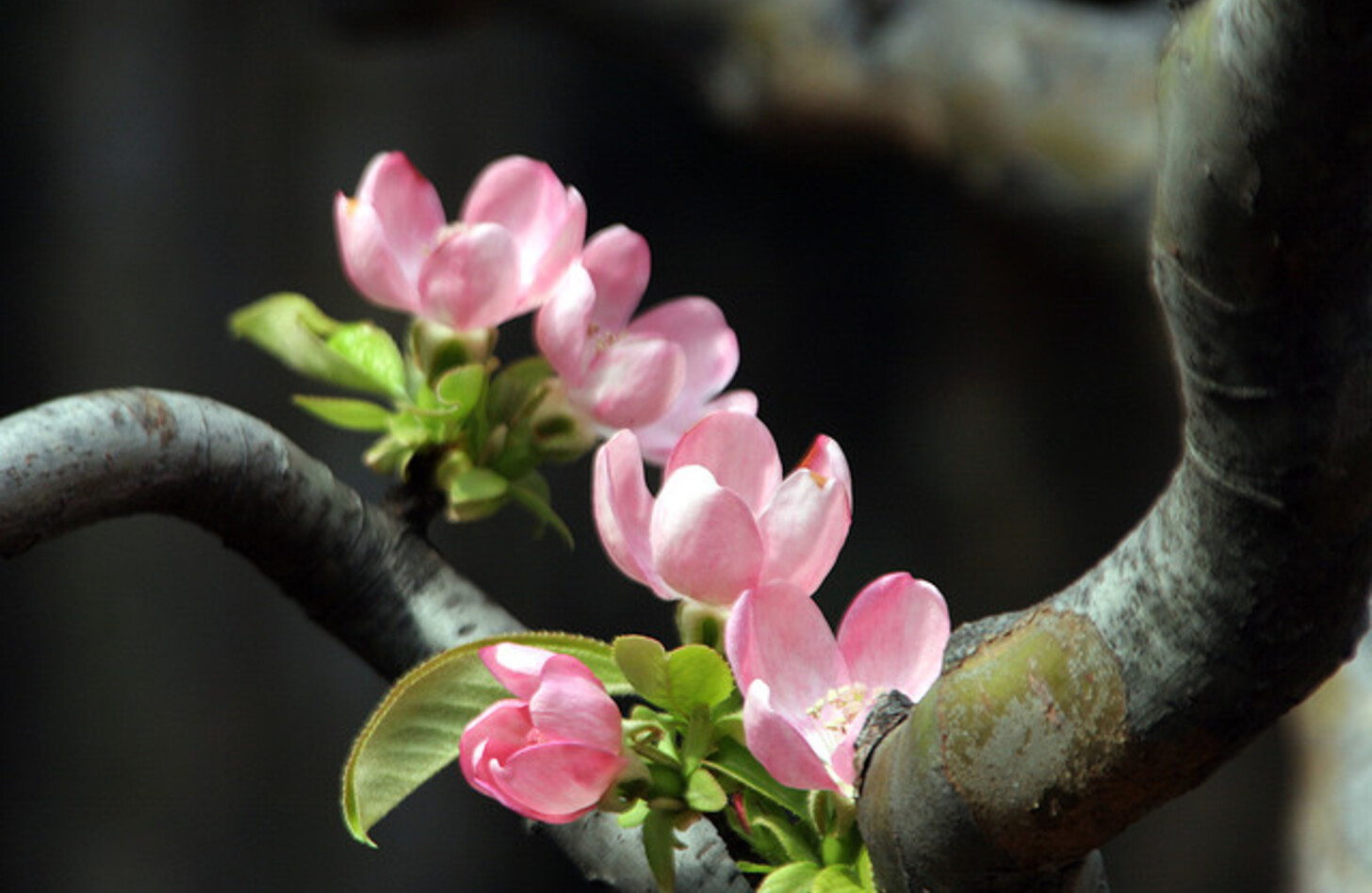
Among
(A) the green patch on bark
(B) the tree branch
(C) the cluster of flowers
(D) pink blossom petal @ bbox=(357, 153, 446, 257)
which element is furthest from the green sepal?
(B) the tree branch

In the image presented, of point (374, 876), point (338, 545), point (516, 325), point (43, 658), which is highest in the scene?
point (338, 545)

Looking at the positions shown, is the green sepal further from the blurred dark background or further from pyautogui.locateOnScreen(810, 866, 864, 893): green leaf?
the blurred dark background

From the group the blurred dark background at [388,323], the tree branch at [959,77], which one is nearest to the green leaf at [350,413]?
the tree branch at [959,77]

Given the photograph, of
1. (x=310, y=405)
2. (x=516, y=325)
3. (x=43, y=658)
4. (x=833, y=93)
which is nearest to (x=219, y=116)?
(x=516, y=325)

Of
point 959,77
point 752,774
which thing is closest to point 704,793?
point 752,774

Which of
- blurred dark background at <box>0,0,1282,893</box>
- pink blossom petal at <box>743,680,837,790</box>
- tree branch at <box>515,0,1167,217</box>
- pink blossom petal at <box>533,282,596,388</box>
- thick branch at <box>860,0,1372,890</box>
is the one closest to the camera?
thick branch at <box>860,0,1372,890</box>

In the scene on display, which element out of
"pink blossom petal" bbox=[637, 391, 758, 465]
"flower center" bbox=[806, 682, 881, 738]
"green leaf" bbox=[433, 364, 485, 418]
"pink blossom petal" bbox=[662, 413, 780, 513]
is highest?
"pink blossom petal" bbox=[662, 413, 780, 513]

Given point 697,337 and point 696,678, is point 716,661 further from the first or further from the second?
point 697,337

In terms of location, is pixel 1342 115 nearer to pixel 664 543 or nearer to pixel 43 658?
pixel 664 543
